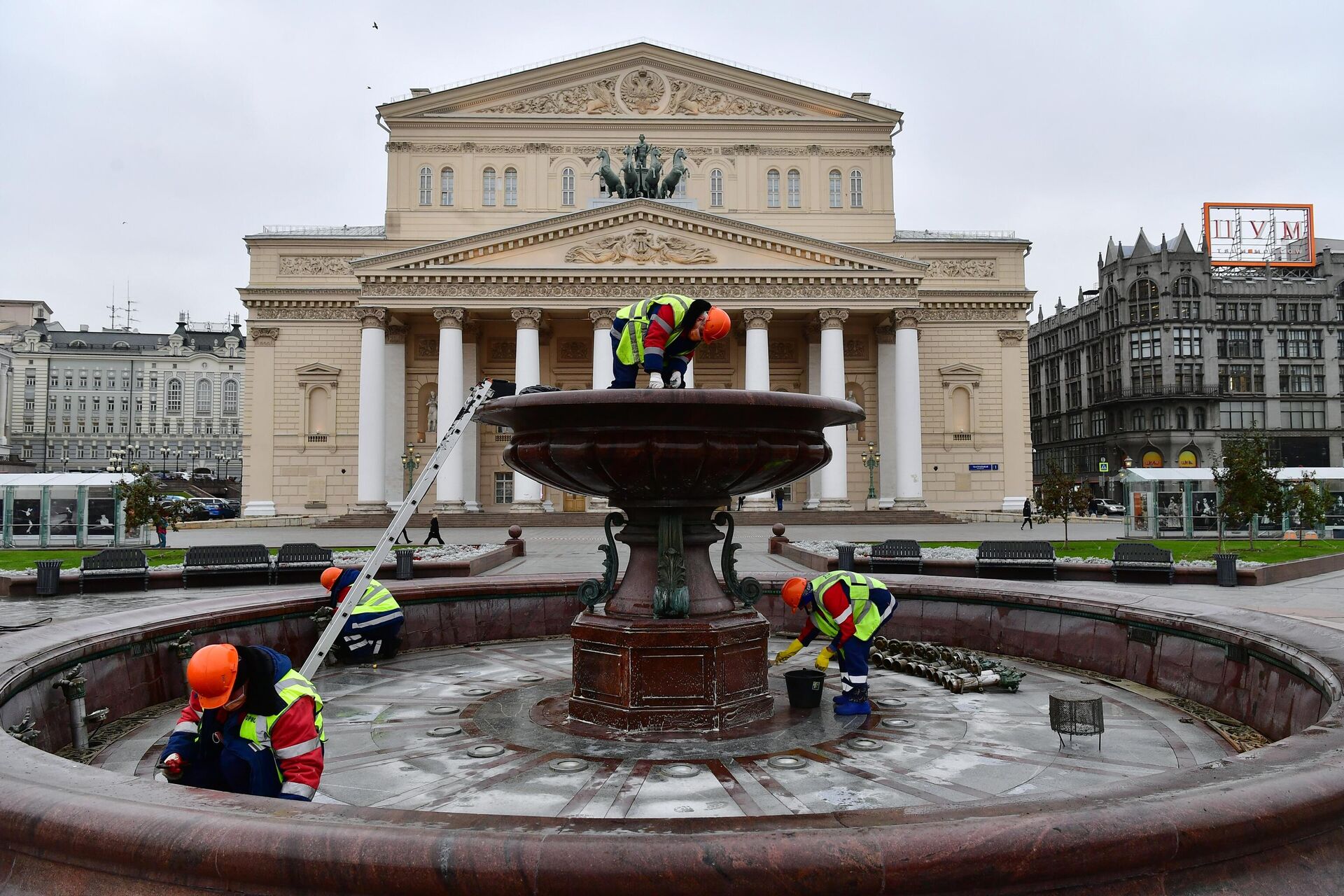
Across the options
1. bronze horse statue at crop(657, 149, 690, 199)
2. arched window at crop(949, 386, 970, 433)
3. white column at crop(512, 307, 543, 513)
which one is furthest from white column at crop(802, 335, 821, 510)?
white column at crop(512, 307, 543, 513)

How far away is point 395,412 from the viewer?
46.3 metres

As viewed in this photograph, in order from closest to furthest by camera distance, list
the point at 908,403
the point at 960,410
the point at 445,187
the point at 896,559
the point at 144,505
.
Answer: the point at 896,559 → the point at 144,505 → the point at 908,403 → the point at 960,410 → the point at 445,187

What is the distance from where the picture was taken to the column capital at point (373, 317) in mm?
43375

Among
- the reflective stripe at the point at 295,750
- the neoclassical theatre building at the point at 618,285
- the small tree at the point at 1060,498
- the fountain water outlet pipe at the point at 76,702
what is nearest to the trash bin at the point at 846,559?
the fountain water outlet pipe at the point at 76,702

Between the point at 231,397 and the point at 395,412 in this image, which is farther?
the point at 231,397

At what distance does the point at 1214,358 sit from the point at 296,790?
78.4 m

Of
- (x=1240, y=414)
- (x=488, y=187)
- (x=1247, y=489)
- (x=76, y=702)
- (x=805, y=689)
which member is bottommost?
(x=805, y=689)

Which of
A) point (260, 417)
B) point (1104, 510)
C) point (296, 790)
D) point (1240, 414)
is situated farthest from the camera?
point (1240, 414)

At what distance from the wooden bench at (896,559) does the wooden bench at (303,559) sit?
869 centimetres

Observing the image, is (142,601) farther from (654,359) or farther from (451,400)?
(451,400)

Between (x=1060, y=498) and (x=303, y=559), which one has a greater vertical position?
(x=1060, y=498)

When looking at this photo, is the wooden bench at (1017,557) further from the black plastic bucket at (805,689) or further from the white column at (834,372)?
the white column at (834,372)

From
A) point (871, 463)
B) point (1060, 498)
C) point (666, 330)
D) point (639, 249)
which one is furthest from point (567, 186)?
point (666, 330)

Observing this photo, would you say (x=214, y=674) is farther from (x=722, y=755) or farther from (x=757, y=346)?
(x=757, y=346)
